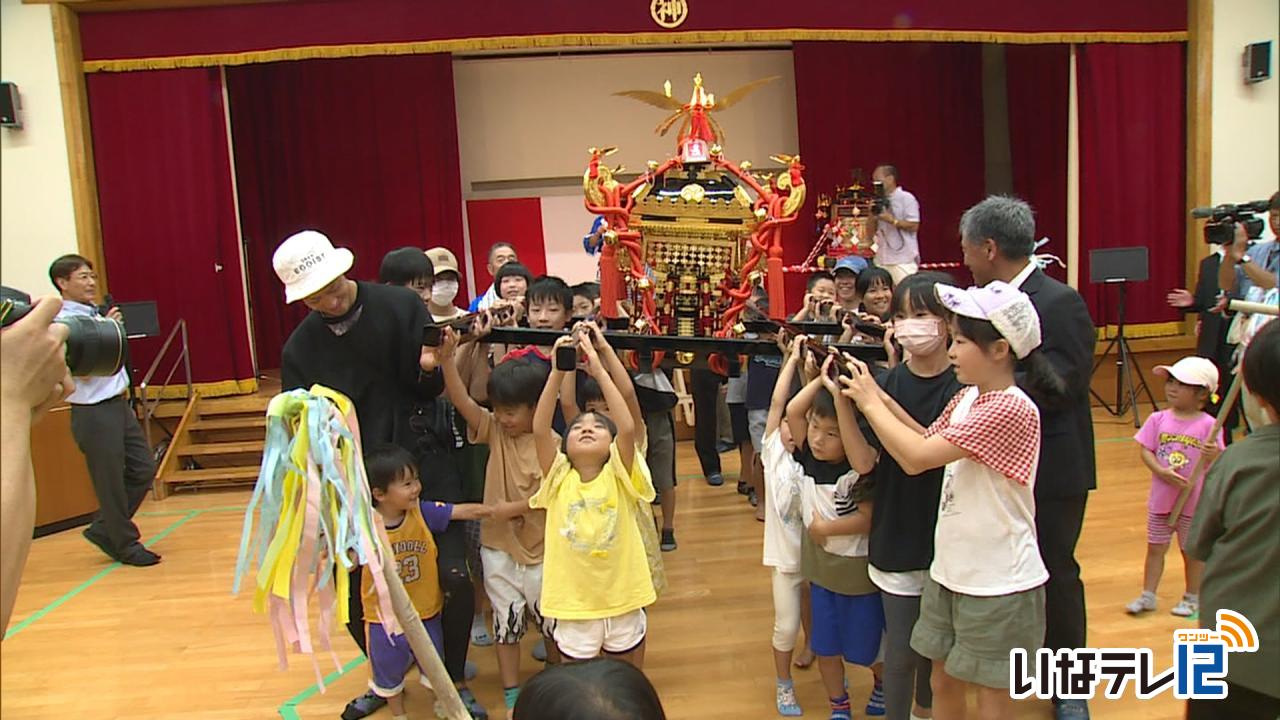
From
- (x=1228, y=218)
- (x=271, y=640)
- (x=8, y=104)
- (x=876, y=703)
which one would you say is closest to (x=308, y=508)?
(x=876, y=703)

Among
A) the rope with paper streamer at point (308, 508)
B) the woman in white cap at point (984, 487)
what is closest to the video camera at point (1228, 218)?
the woman in white cap at point (984, 487)

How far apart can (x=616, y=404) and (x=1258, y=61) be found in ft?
20.0

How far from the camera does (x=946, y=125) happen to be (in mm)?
8219

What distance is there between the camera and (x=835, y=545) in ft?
7.90

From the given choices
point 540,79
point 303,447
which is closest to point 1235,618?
point 303,447

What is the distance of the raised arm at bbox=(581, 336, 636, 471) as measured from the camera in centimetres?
238

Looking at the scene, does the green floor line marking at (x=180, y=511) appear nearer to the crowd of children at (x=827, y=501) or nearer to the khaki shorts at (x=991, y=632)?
the crowd of children at (x=827, y=501)

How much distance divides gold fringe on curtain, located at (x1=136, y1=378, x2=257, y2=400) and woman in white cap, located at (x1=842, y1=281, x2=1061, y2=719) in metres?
5.26

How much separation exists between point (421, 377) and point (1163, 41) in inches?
243

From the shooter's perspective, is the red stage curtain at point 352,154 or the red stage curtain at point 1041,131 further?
the red stage curtain at point 1041,131

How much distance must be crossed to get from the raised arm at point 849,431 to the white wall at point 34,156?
17.8 ft

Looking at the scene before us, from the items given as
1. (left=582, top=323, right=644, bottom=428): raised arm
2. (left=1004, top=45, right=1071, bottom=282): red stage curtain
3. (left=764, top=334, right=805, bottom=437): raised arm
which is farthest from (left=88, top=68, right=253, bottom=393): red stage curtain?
(left=1004, top=45, right=1071, bottom=282): red stage curtain

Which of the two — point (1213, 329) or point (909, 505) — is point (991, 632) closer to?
point (909, 505)

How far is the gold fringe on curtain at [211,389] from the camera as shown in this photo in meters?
6.00
